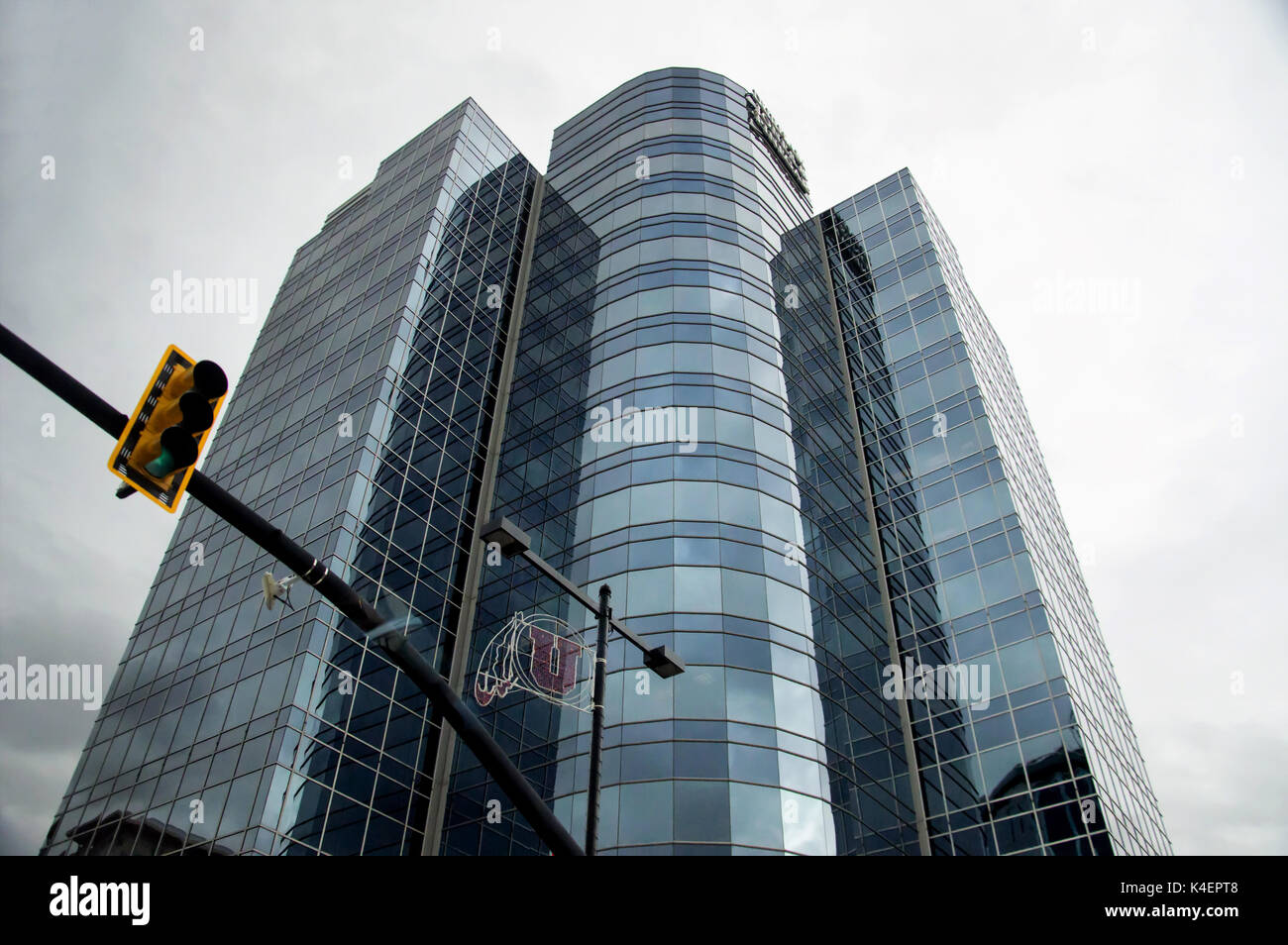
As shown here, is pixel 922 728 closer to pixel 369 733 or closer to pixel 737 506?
pixel 737 506

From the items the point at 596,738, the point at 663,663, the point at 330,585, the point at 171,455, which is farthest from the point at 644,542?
the point at 171,455

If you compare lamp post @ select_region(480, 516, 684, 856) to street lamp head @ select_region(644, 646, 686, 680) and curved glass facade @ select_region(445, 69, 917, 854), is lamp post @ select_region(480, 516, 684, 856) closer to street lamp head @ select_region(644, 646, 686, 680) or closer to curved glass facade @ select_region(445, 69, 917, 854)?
street lamp head @ select_region(644, 646, 686, 680)

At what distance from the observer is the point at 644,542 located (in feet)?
99.2

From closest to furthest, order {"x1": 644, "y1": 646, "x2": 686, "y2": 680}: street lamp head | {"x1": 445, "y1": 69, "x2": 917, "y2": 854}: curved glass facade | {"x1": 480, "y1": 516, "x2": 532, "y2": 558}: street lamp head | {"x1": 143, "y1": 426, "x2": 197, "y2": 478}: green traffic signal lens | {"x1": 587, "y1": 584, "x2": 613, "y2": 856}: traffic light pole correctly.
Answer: {"x1": 143, "y1": 426, "x2": 197, "y2": 478}: green traffic signal lens, {"x1": 587, "y1": 584, "x2": 613, "y2": 856}: traffic light pole, {"x1": 480, "y1": 516, "x2": 532, "y2": 558}: street lamp head, {"x1": 644, "y1": 646, "x2": 686, "y2": 680}: street lamp head, {"x1": 445, "y1": 69, "x2": 917, "y2": 854}: curved glass facade

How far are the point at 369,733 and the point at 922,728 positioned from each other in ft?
62.9

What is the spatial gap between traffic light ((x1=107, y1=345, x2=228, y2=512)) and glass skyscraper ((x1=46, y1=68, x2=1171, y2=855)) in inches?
577

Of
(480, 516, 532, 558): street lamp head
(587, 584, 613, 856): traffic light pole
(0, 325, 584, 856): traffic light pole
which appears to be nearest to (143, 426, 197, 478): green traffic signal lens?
(0, 325, 584, 856): traffic light pole

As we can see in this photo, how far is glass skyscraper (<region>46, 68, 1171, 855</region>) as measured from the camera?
2605 centimetres

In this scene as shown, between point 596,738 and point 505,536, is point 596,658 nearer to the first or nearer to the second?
point 596,738

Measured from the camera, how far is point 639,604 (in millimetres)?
28812

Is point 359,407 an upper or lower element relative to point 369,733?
upper

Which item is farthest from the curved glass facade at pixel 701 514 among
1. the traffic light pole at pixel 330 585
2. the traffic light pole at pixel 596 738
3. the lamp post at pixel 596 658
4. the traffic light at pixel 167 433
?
the traffic light at pixel 167 433

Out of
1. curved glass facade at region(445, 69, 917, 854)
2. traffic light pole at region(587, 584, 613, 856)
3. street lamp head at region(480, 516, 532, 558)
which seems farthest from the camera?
curved glass facade at region(445, 69, 917, 854)
